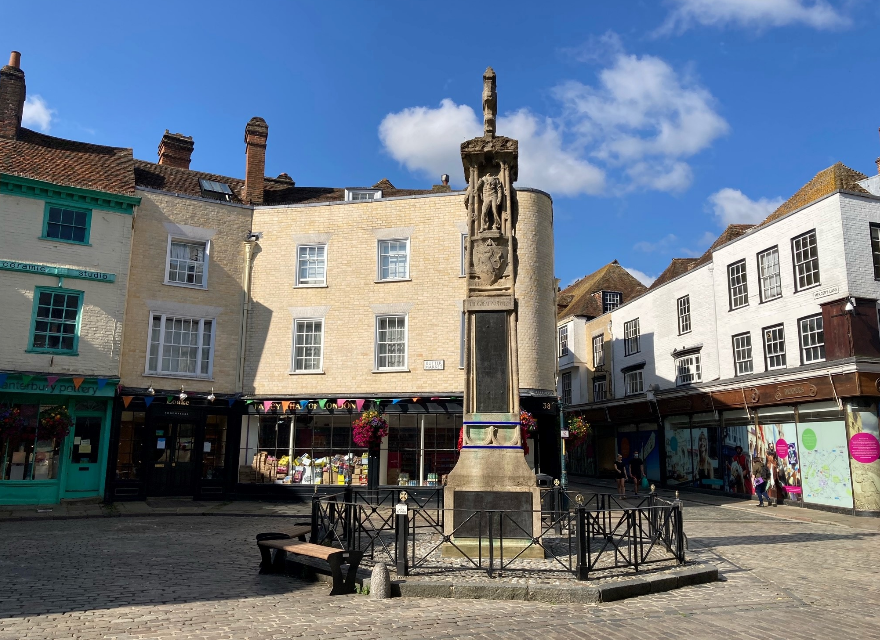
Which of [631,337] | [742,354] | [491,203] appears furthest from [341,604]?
[631,337]

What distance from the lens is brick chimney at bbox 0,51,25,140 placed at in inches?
933

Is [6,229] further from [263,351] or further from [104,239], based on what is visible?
[263,351]

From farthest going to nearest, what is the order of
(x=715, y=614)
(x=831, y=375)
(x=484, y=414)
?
(x=831, y=375) < (x=484, y=414) < (x=715, y=614)

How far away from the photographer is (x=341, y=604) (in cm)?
823

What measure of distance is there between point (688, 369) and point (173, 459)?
69.2 ft

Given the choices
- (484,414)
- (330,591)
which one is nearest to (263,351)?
(484,414)

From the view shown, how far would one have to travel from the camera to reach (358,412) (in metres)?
22.7

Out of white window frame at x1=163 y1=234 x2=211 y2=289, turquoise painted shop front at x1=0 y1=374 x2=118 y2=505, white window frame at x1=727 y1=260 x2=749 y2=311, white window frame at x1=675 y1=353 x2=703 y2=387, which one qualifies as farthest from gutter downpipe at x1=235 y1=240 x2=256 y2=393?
white window frame at x1=675 y1=353 x2=703 y2=387

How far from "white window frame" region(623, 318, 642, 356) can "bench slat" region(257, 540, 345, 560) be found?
1071 inches

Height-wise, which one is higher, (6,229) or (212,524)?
(6,229)

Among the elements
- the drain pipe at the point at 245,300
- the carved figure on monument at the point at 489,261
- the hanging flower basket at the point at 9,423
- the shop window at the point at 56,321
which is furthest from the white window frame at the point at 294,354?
the carved figure on monument at the point at 489,261

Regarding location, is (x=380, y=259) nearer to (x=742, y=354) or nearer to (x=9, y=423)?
(x=9, y=423)

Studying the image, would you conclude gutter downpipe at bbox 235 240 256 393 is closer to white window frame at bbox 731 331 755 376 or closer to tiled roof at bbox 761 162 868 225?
white window frame at bbox 731 331 755 376

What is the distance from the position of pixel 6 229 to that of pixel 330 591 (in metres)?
18.0
